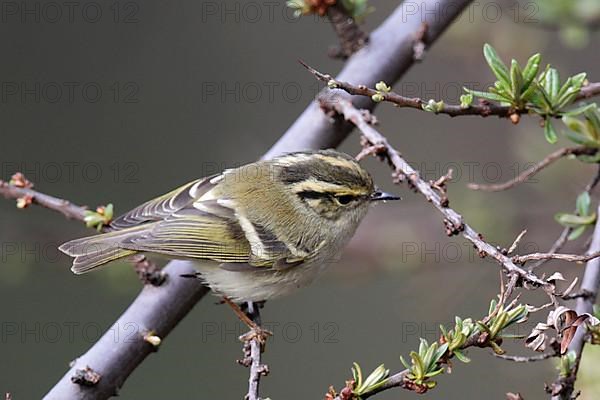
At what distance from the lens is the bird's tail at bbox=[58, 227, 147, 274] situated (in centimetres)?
262

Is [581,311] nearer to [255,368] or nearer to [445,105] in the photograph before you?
[445,105]

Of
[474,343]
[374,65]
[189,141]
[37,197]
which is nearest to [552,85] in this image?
[474,343]

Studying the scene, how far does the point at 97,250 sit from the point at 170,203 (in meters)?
0.36

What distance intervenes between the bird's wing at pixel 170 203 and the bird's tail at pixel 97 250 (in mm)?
137

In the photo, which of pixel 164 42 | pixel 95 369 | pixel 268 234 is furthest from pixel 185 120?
pixel 95 369

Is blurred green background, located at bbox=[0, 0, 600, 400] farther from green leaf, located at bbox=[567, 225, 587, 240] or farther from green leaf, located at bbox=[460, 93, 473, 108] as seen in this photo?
green leaf, located at bbox=[460, 93, 473, 108]

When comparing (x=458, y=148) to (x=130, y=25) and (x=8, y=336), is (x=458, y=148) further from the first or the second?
(x=8, y=336)

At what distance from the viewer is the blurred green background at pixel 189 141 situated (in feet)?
17.8

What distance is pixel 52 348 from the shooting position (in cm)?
562

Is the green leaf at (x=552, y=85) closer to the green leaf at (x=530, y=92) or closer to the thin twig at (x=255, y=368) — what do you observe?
the green leaf at (x=530, y=92)

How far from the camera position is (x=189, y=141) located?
6.13 metres

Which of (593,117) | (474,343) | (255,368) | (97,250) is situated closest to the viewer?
(474,343)

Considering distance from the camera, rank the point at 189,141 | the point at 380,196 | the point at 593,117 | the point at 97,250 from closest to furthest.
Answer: the point at 593,117
the point at 97,250
the point at 380,196
the point at 189,141

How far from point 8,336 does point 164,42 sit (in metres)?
2.45
